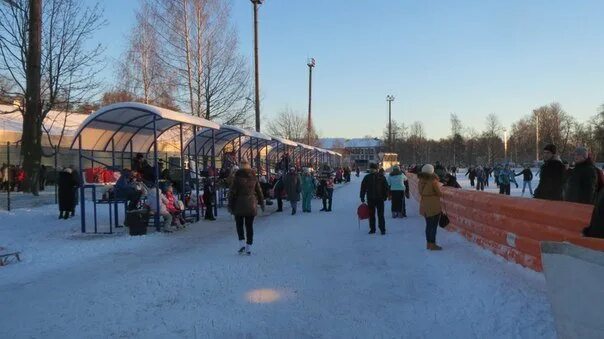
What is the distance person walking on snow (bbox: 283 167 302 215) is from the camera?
18.4 m

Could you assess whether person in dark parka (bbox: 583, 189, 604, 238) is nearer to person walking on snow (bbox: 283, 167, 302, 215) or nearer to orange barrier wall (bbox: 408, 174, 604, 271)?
orange barrier wall (bbox: 408, 174, 604, 271)

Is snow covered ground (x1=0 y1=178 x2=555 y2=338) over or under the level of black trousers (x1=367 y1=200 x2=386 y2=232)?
under

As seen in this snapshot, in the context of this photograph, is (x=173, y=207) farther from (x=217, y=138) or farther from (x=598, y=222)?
(x=598, y=222)

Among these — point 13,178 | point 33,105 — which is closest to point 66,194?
point 33,105

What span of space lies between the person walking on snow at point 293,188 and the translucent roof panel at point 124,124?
4.16 meters

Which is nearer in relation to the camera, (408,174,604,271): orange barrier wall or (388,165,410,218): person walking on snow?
(408,174,604,271): orange barrier wall

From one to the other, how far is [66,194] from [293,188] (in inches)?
272

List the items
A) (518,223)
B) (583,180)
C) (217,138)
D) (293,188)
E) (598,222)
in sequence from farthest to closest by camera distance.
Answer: (217,138) < (293,188) < (518,223) < (583,180) < (598,222)

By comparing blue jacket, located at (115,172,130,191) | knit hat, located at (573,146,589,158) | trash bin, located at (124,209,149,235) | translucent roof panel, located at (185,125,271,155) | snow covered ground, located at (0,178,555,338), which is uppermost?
translucent roof panel, located at (185,125,271,155)

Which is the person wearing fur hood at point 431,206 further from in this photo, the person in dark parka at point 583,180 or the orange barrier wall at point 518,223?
the person in dark parka at point 583,180

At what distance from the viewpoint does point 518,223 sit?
7.87 m

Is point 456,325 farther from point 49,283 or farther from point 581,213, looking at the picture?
point 49,283

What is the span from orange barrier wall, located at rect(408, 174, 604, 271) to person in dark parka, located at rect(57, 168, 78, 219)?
34.2ft

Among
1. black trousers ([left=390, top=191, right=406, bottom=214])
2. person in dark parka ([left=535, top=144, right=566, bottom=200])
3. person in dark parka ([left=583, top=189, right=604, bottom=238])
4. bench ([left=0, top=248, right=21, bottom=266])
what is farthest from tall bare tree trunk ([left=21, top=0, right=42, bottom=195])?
person in dark parka ([left=583, top=189, right=604, bottom=238])
